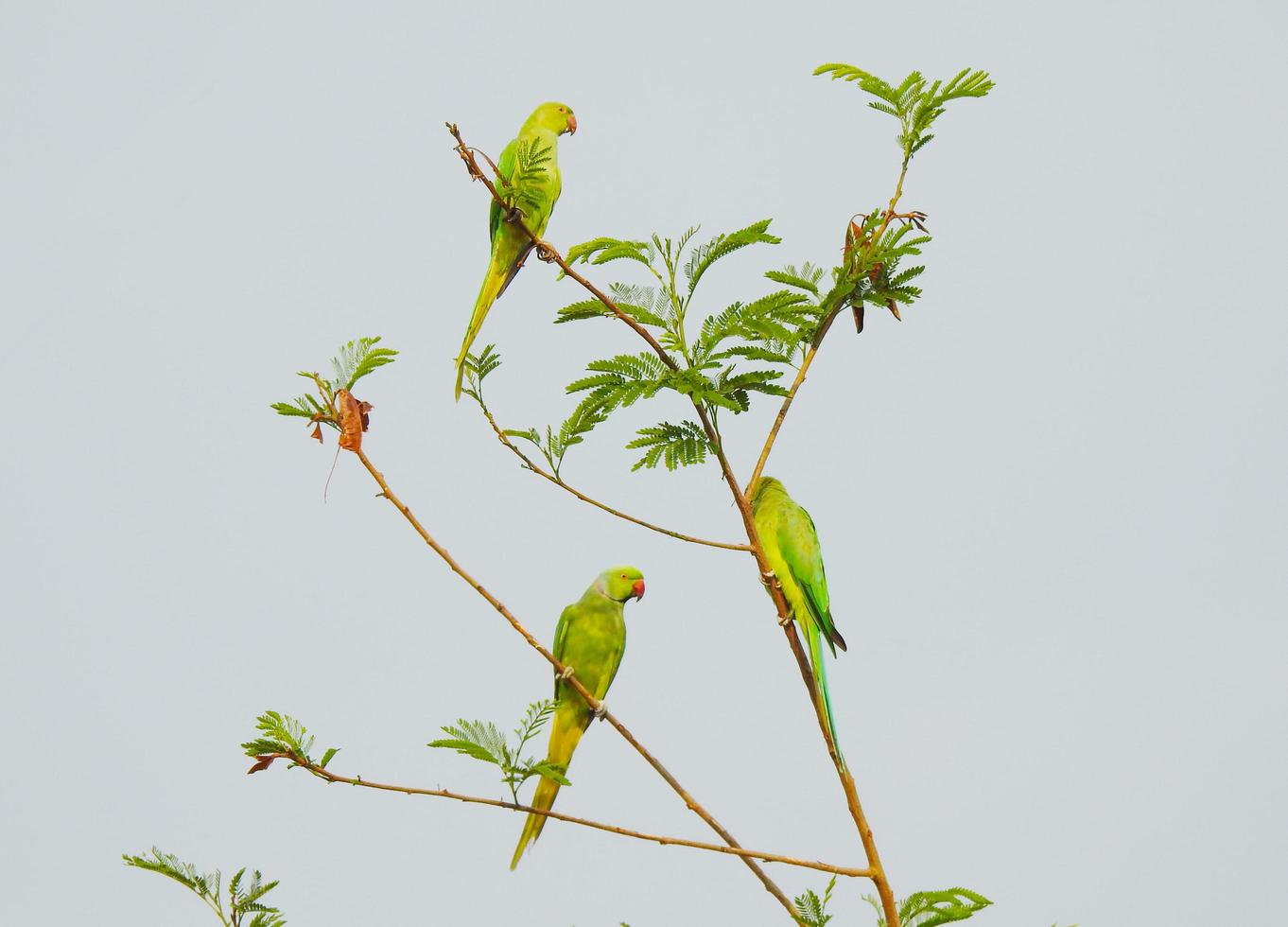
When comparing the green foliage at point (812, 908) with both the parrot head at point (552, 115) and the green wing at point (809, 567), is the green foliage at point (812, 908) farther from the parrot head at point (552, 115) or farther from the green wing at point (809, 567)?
the parrot head at point (552, 115)

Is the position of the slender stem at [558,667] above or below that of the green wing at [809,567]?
below

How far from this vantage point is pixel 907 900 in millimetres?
3145

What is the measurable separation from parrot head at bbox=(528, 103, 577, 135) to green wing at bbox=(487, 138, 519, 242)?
8.5 inches

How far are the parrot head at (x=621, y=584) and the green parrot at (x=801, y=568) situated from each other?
983 millimetres

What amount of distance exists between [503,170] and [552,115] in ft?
1.85

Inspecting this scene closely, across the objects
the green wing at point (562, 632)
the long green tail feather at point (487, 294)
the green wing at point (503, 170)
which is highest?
the green wing at point (503, 170)

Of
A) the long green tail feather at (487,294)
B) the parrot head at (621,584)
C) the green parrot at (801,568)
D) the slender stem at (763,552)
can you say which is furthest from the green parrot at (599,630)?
the slender stem at (763,552)

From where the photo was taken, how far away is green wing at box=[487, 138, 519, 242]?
203 inches

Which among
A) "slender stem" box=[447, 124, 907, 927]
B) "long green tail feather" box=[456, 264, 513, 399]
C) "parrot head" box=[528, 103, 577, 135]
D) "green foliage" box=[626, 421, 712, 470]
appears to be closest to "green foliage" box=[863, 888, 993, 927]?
"slender stem" box=[447, 124, 907, 927]

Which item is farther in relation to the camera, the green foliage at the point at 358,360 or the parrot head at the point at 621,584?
the parrot head at the point at 621,584

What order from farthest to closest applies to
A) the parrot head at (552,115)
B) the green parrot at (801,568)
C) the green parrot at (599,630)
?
the parrot head at (552,115) → the green parrot at (599,630) → the green parrot at (801,568)

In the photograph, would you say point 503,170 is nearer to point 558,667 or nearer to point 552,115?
point 552,115

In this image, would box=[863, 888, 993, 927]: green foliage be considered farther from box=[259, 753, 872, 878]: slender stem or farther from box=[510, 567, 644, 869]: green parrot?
box=[510, 567, 644, 869]: green parrot

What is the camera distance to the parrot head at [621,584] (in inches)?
214
